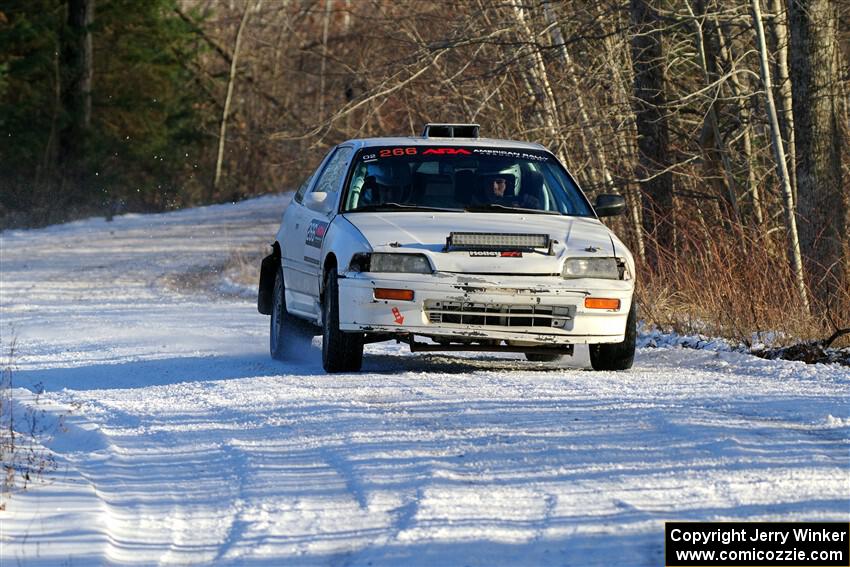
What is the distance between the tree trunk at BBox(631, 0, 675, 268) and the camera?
17516 millimetres

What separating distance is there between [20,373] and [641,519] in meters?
6.77

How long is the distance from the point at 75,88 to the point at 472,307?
35.4 m

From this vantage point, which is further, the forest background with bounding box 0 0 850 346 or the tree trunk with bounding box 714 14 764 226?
the tree trunk with bounding box 714 14 764 226

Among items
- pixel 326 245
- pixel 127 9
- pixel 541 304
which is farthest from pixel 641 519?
pixel 127 9

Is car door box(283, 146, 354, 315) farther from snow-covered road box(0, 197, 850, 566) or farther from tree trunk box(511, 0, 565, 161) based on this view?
tree trunk box(511, 0, 565, 161)

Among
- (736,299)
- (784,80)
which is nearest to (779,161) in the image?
(784,80)

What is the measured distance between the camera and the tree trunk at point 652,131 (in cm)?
1752

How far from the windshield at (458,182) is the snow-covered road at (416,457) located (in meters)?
1.13

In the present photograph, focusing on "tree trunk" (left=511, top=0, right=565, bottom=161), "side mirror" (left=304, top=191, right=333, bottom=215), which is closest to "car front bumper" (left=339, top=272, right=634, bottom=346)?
"side mirror" (left=304, top=191, right=333, bottom=215)

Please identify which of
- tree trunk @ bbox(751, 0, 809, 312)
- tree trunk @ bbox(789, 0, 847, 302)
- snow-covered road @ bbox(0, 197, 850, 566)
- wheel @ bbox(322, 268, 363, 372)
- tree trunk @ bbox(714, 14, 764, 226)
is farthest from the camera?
tree trunk @ bbox(714, 14, 764, 226)

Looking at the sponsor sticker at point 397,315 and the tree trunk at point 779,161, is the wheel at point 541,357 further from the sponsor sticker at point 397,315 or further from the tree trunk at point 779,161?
the tree trunk at point 779,161

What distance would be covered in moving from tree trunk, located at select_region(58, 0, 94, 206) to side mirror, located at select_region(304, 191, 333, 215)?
31.6 meters

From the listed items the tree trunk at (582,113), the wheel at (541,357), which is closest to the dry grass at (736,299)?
the wheel at (541,357)

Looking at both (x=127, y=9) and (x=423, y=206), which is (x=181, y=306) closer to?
(x=423, y=206)
